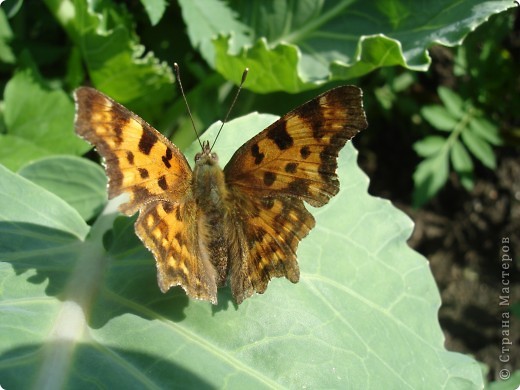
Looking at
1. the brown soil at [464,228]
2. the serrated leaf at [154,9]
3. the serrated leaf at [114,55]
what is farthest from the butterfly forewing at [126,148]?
the brown soil at [464,228]

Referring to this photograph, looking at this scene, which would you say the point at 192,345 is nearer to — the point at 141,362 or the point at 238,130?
the point at 141,362

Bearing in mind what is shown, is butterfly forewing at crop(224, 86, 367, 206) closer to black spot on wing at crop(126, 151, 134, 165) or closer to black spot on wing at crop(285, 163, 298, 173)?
black spot on wing at crop(285, 163, 298, 173)

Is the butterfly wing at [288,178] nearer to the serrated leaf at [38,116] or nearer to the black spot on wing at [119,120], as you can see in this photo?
the black spot on wing at [119,120]

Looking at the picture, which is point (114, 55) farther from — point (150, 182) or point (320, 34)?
point (150, 182)

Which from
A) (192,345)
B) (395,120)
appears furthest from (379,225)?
(395,120)

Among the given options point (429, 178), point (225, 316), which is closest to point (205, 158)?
point (225, 316)

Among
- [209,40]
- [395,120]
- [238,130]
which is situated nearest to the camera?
[238,130]

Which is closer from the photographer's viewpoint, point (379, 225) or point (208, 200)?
point (208, 200)
